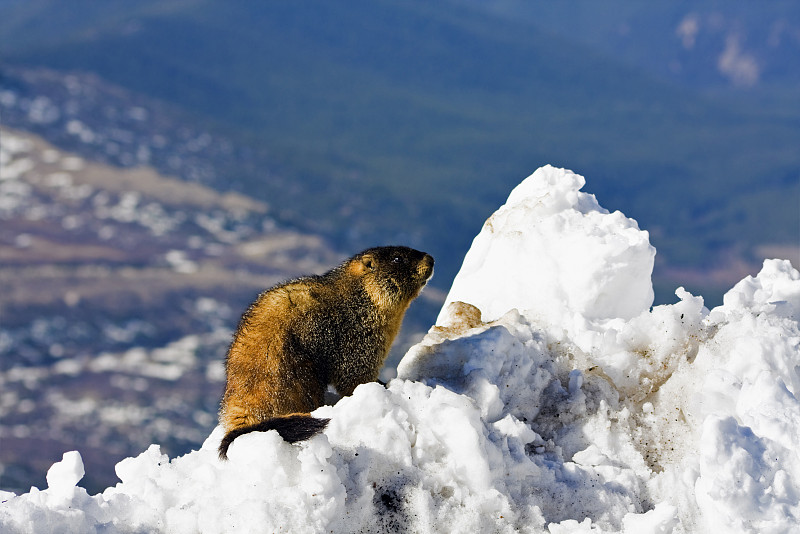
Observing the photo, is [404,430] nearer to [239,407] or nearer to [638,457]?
[239,407]

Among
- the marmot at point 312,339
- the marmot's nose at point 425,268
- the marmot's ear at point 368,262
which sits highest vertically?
the marmot's nose at point 425,268

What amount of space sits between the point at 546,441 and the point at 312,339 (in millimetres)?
1959

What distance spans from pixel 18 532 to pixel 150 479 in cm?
101

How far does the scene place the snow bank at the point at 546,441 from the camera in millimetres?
5734

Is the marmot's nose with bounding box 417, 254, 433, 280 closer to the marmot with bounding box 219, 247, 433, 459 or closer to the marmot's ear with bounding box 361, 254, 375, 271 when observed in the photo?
the marmot with bounding box 219, 247, 433, 459

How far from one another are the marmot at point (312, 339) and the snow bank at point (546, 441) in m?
0.33

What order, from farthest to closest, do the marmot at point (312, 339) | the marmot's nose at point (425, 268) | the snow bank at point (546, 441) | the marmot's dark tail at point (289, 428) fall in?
the marmot's nose at point (425, 268)
the marmot at point (312, 339)
the marmot's dark tail at point (289, 428)
the snow bank at point (546, 441)

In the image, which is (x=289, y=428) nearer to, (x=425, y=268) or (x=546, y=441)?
(x=546, y=441)

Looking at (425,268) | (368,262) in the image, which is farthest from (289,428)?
(425,268)

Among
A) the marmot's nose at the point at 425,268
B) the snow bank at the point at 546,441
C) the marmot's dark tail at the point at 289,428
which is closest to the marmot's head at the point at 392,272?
the marmot's nose at the point at 425,268

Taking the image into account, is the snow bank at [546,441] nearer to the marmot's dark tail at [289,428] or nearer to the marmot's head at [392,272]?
the marmot's dark tail at [289,428]

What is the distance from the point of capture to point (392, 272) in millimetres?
8320

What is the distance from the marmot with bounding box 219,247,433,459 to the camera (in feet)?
22.5

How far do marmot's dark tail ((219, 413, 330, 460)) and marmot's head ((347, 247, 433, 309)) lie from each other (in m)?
2.02
